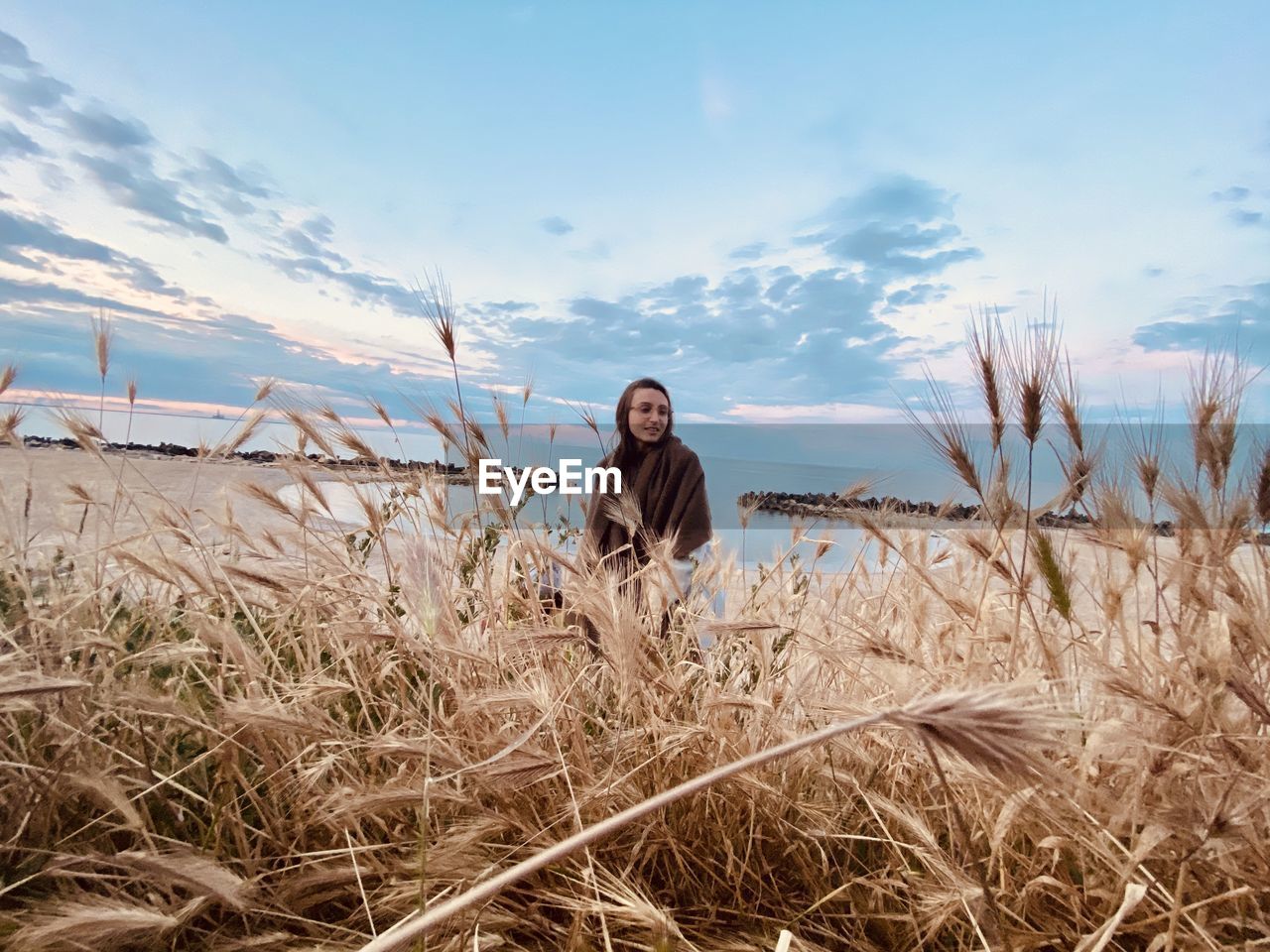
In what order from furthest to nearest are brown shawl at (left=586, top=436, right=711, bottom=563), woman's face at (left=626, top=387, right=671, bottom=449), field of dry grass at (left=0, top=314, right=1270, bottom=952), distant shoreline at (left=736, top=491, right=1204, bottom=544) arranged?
woman's face at (left=626, top=387, right=671, bottom=449) < brown shawl at (left=586, top=436, right=711, bottom=563) < distant shoreline at (left=736, top=491, right=1204, bottom=544) < field of dry grass at (left=0, top=314, right=1270, bottom=952)

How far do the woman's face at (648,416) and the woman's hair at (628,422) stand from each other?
0.09 feet

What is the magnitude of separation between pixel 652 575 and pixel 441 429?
0.70 metres

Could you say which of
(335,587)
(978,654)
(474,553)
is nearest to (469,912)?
(335,587)

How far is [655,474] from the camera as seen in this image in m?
4.11

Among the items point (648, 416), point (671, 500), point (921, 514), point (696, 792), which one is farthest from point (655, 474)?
point (696, 792)

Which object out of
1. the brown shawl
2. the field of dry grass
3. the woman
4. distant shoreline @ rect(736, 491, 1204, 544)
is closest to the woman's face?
the woman

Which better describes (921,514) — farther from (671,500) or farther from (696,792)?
(671,500)

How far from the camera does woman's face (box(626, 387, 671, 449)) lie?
4.21 m

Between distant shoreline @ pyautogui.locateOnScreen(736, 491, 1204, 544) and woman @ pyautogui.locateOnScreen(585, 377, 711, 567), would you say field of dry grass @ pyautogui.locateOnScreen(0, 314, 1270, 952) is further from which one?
woman @ pyautogui.locateOnScreen(585, 377, 711, 567)

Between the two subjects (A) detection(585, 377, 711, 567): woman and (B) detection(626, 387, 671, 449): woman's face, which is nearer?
(A) detection(585, 377, 711, 567): woman

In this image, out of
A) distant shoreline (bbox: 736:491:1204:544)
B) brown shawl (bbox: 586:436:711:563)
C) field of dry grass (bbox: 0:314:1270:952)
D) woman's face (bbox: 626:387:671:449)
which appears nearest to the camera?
field of dry grass (bbox: 0:314:1270:952)

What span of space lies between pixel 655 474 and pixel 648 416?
33 centimetres

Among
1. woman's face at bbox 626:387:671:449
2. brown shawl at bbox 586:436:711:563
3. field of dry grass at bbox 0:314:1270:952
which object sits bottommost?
field of dry grass at bbox 0:314:1270:952

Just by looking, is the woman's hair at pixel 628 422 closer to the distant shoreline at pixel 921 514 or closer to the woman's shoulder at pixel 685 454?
the woman's shoulder at pixel 685 454
